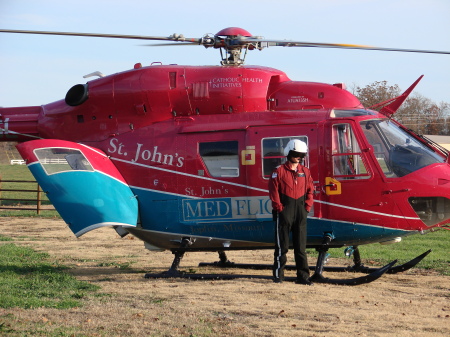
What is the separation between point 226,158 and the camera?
10.7 metres

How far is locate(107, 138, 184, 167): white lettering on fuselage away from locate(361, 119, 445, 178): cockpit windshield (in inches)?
119

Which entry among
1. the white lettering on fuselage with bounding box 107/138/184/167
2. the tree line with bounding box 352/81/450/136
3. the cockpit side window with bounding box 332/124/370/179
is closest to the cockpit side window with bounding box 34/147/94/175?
the white lettering on fuselage with bounding box 107/138/184/167

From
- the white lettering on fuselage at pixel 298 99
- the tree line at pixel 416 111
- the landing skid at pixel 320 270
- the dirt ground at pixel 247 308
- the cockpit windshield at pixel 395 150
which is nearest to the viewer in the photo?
the dirt ground at pixel 247 308

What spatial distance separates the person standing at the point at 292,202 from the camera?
385 inches

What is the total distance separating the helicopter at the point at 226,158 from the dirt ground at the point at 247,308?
724mm

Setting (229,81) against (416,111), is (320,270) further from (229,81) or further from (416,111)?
(416,111)

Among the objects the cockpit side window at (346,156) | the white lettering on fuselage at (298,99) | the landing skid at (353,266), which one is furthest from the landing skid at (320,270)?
the white lettering on fuselage at (298,99)

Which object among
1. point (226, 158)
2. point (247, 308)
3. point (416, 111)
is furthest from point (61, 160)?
point (416, 111)

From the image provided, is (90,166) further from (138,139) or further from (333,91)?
(333,91)

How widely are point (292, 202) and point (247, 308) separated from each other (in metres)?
2.16

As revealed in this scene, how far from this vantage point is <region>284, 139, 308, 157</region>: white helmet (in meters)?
9.73

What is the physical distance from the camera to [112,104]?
37.1ft

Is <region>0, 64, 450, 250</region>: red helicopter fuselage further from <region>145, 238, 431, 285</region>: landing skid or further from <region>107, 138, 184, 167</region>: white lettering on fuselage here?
<region>145, 238, 431, 285</region>: landing skid

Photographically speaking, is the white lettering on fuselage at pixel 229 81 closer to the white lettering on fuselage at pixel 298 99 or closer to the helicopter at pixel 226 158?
the helicopter at pixel 226 158
